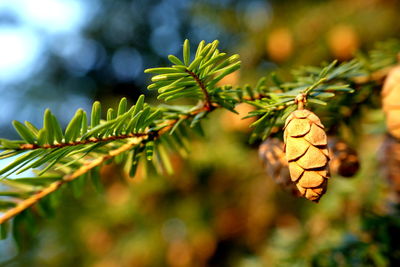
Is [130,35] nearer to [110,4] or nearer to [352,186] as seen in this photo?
[110,4]

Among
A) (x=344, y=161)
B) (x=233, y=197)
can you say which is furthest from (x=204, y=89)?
(x=233, y=197)

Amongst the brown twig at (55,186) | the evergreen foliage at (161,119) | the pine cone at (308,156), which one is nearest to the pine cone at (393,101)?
the evergreen foliage at (161,119)

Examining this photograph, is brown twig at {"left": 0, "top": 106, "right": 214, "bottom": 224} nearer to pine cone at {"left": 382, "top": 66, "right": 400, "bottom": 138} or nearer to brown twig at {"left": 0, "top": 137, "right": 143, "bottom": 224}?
brown twig at {"left": 0, "top": 137, "right": 143, "bottom": 224}

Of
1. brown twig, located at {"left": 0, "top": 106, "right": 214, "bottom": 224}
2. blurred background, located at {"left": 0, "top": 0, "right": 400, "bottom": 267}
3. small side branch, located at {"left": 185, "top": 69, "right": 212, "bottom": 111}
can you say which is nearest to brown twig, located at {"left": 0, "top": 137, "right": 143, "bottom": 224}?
brown twig, located at {"left": 0, "top": 106, "right": 214, "bottom": 224}

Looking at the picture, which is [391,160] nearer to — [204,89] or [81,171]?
[204,89]

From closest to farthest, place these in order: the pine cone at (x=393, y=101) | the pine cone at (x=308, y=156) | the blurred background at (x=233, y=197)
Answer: the pine cone at (x=308, y=156) → the pine cone at (x=393, y=101) → the blurred background at (x=233, y=197)

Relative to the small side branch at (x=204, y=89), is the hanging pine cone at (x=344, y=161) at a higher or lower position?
lower

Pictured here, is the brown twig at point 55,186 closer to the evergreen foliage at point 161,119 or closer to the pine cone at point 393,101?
the evergreen foliage at point 161,119

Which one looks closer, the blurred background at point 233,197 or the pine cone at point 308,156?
the pine cone at point 308,156
